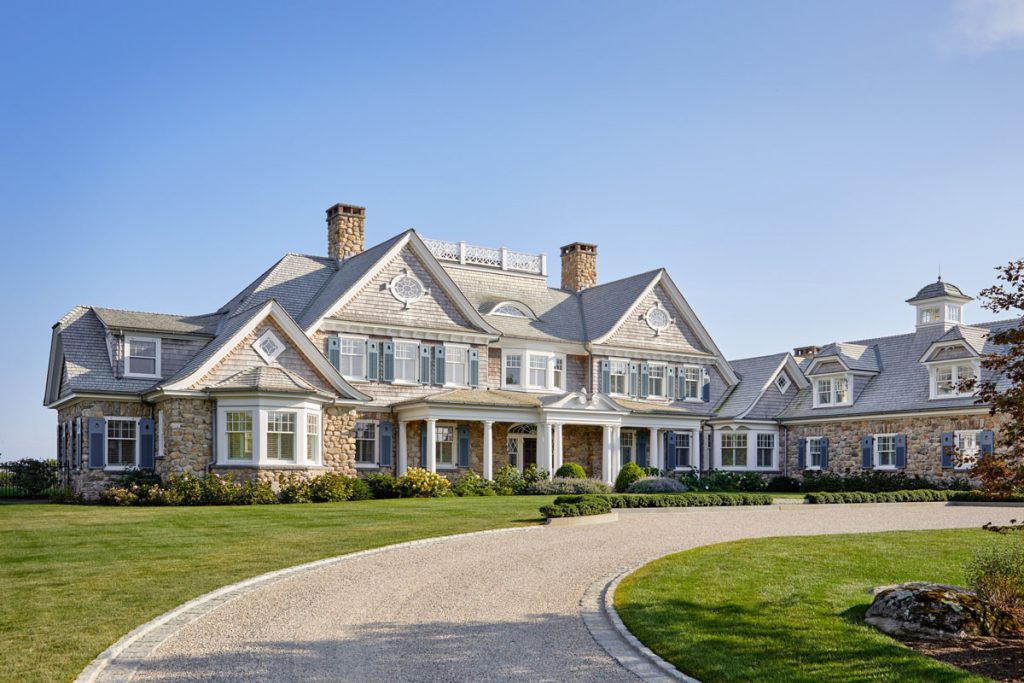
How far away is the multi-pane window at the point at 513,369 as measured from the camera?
3781cm

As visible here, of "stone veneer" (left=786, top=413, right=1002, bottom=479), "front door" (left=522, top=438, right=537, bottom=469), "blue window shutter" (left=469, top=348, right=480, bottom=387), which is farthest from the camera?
"front door" (left=522, top=438, right=537, bottom=469)

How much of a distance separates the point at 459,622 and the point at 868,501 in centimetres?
2187

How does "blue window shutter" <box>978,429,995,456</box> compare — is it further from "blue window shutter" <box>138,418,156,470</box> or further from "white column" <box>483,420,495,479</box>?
"blue window shutter" <box>138,418,156,470</box>

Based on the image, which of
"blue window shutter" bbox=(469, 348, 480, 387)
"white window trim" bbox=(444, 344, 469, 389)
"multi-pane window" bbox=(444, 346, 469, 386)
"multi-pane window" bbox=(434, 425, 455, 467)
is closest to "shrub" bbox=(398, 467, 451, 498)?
"multi-pane window" bbox=(434, 425, 455, 467)

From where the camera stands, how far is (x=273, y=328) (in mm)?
30203

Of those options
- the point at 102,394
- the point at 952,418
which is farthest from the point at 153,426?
the point at 952,418

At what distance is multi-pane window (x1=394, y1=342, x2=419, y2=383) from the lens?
34562 mm

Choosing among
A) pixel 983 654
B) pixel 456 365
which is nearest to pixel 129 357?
pixel 456 365

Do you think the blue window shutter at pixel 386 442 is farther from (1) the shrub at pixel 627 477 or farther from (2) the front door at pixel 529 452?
(1) the shrub at pixel 627 477

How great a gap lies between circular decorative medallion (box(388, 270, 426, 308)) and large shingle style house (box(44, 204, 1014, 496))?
80 mm

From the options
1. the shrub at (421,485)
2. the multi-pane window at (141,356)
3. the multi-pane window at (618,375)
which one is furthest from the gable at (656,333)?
the multi-pane window at (141,356)

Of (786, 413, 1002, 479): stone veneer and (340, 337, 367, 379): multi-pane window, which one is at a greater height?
(340, 337, 367, 379): multi-pane window

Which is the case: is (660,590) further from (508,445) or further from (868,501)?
(508,445)

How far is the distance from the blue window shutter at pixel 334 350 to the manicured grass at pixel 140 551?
733 cm
